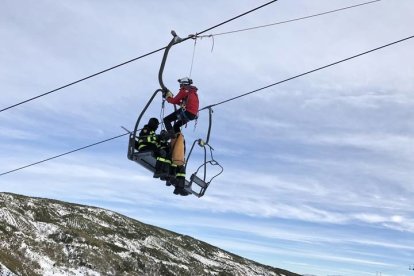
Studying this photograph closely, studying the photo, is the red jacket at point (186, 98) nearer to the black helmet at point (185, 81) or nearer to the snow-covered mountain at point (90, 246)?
the black helmet at point (185, 81)

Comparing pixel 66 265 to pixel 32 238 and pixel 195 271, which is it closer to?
pixel 32 238

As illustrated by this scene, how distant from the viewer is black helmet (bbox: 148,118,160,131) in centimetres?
1848

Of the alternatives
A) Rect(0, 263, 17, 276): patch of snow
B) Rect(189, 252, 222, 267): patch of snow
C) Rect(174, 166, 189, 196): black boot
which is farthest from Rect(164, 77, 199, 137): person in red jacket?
Rect(189, 252, 222, 267): patch of snow

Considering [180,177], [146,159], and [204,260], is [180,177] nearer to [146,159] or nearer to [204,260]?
[146,159]

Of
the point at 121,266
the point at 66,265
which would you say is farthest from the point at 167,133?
the point at 121,266

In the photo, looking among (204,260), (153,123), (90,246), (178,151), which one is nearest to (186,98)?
(153,123)

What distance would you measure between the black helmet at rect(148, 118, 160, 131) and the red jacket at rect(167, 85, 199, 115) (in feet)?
4.05

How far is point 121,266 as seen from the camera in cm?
10212

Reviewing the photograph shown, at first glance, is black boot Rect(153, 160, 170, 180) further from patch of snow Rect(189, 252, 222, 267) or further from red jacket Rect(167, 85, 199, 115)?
patch of snow Rect(189, 252, 222, 267)

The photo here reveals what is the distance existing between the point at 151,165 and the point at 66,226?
10171 cm

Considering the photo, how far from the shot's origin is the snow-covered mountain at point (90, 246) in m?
87.9

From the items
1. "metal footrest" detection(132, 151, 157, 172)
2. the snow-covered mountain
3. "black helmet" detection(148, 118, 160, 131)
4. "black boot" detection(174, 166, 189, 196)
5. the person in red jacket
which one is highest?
the snow-covered mountain

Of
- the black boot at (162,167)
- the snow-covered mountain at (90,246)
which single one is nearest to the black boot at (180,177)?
the black boot at (162,167)

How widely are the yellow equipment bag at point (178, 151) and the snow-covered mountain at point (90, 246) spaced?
193 ft
